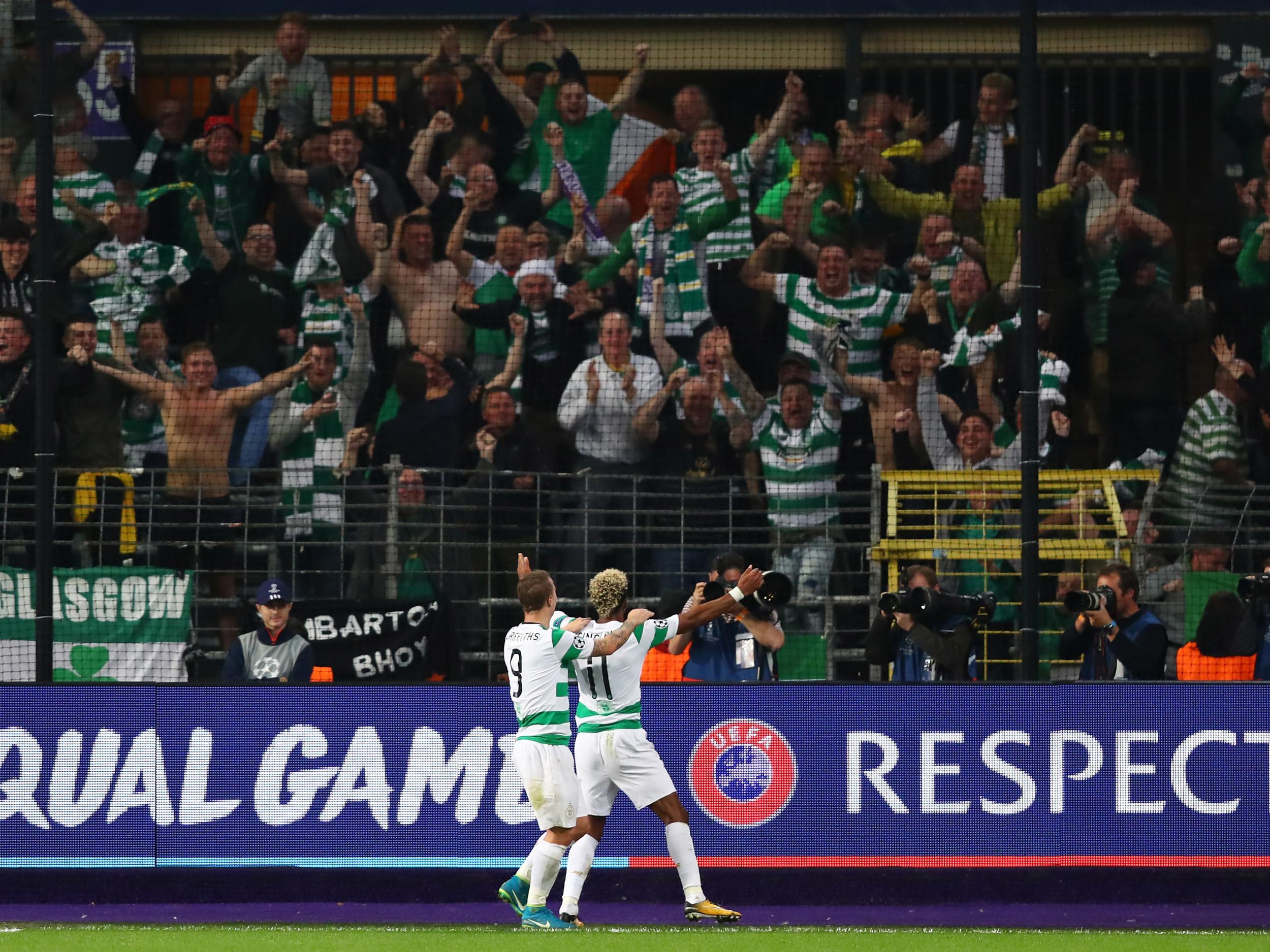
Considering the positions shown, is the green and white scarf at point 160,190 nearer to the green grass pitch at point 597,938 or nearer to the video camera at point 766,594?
the video camera at point 766,594

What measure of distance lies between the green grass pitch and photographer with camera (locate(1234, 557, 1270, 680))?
88.7 inches

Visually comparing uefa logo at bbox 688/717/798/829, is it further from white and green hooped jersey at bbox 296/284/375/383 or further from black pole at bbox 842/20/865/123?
black pole at bbox 842/20/865/123

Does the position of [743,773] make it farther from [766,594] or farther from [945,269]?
[945,269]

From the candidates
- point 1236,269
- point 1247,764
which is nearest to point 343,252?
point 1236,269

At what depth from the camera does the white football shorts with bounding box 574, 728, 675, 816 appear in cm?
865

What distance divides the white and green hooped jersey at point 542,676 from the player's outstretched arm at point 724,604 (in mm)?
531

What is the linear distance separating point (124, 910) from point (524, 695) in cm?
234

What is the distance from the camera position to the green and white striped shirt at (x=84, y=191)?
13461 mm

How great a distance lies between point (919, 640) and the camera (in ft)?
32.7

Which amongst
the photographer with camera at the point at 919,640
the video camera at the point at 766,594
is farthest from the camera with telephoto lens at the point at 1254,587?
the video camera at the point at 766,594

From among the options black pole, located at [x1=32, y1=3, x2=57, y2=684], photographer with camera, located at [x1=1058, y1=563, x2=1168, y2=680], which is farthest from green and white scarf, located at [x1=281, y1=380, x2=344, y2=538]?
photographer with camera, located at [x1=1058, y1=563, x2=1168, y2=680]

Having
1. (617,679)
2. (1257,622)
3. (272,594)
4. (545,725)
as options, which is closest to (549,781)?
(545,725)

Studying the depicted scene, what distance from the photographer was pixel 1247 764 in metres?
8.95

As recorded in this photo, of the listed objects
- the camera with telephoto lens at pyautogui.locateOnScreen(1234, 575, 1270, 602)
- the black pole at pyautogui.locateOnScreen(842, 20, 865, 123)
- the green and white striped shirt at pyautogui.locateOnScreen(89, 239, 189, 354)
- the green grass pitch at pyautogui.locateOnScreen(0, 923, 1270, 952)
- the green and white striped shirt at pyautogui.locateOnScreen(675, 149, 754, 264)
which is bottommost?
the green grass pitch at pyautogui.locateOnScreen(0, 923, 1270, 952)
